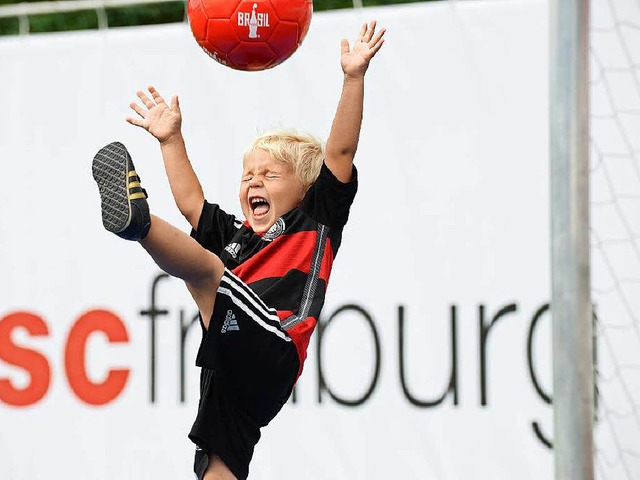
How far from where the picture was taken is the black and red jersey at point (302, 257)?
3682mm

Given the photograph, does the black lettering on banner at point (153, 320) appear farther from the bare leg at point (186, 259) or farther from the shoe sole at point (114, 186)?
the shoe sole at point (114, 186)

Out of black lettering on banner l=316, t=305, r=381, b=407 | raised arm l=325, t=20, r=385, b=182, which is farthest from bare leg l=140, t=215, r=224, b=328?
black lettering on banner l=316, t=305, r=381, b=407

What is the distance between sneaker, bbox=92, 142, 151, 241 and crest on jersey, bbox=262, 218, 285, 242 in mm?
648

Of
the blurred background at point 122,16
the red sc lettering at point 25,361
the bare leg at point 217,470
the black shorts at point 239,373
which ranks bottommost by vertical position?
the red sc lettering at point 25,361

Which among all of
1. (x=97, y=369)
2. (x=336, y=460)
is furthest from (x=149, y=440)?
(x=336, y=460)

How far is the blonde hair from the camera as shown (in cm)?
387

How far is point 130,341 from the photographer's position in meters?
5.52

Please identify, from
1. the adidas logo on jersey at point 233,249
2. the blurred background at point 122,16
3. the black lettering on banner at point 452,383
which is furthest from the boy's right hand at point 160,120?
the blurred background at point 122,16

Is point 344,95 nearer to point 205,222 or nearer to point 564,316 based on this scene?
point 205,222

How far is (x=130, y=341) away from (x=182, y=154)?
1.78m

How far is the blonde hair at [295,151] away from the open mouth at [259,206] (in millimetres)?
137

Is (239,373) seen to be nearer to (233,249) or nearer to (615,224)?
(233,249)

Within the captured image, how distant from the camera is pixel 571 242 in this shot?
2.91m

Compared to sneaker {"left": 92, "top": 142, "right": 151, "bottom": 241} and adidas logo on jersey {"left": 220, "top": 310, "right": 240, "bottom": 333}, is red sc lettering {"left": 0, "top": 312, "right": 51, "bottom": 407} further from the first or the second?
sneaker {"left": 92, "top": 142, "right": 151, "bottom": 241}
